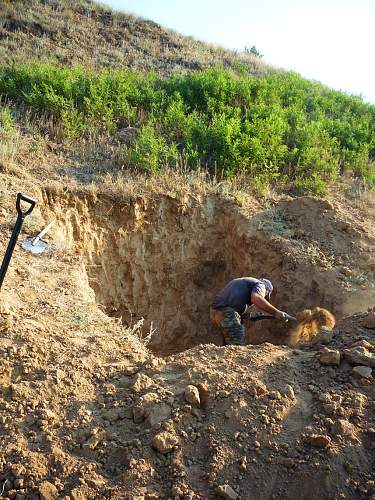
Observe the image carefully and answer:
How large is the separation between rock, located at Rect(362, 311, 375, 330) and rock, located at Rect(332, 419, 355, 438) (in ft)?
4.08

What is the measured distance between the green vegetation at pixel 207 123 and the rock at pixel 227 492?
493 centimetres

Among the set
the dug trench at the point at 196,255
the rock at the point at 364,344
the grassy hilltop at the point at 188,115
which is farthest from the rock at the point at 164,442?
the grassy hilltop at the point at 188,115

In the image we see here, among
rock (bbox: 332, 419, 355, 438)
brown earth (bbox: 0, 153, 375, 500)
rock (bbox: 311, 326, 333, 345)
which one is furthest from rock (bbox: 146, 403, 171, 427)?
rock (bbox: 311, 326, 333, 345)

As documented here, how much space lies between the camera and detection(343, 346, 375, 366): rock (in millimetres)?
3482

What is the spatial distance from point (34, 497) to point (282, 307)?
167 inches

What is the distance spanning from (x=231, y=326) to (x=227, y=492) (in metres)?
2.86

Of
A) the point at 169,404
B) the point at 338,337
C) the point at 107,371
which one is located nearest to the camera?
the point at 169,404

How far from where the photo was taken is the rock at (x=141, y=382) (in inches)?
128

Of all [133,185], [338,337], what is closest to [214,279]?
[133,185]

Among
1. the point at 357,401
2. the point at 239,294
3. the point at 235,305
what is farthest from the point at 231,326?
the point at 357,401

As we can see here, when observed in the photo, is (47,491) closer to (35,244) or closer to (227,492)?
Answer: (227,492)

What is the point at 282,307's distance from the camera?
20.3 feet

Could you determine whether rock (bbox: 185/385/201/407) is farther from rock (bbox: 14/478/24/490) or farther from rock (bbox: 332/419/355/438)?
rock (bbox: 14/478/24/490)

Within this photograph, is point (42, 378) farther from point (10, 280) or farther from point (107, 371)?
point (10, 280)
